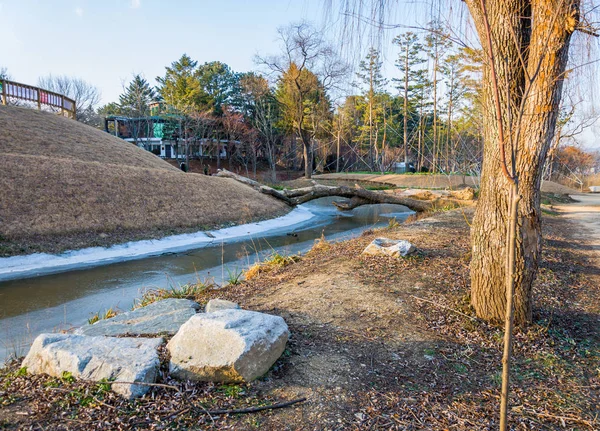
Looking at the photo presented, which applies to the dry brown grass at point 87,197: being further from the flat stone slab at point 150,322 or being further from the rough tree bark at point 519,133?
the rough tree bark at point 519,133

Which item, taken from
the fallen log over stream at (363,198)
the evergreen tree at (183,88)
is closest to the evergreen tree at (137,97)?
the evergreen tree at (183,88)

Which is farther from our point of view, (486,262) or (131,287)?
(131,287)

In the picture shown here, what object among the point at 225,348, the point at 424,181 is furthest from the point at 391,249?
the point at 424,181

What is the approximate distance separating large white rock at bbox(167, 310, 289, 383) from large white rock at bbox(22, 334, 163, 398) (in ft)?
0.67

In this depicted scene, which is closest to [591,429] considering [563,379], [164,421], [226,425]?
[563,379]

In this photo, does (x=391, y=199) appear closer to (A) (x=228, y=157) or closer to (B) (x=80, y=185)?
(B) (x=80, y=185)

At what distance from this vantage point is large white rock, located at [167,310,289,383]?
2752 mm

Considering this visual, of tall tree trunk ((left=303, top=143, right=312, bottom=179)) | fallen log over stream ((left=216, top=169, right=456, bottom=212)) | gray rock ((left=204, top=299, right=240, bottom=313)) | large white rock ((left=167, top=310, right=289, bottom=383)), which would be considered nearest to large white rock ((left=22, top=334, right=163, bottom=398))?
large white rock ((left=167, top=310, right=289, bottom=383))

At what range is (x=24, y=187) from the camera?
1273cm

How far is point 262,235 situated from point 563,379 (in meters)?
12.6

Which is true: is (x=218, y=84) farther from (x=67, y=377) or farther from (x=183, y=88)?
(x=67, y=377)

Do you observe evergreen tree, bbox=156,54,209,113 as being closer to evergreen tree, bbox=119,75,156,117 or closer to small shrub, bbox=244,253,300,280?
evergreen tree, bbox=119,75,156,117

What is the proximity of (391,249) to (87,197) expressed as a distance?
1165cm

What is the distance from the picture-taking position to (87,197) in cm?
1371
